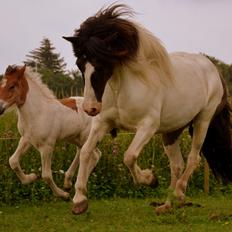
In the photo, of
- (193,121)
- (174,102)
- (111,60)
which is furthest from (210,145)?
(111,60)

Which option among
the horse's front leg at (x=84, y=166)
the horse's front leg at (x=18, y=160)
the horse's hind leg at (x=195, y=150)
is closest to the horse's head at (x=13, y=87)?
the horse's front leg at (x=18, y=160)

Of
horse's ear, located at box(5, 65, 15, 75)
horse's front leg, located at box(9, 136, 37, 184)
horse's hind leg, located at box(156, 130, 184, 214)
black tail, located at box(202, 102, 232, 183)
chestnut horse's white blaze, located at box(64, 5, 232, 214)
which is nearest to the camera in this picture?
chestnut horse's white blaze, located at box(64, 5, 232, 214)

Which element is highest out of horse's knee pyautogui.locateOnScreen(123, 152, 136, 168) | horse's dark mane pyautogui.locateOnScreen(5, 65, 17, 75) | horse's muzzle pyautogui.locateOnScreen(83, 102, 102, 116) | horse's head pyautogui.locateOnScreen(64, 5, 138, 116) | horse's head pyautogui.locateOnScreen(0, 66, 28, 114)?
horse's head pyautogui.locateOnScreen(64, 5, 138, 116)

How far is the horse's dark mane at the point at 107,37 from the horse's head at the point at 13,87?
240cm

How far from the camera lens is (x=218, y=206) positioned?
9.53 metres

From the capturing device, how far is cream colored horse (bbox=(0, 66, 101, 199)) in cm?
907

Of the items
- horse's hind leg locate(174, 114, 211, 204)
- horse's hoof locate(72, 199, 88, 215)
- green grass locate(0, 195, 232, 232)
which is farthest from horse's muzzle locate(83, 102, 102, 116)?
horse's hind leg locate(174, 114, 211, 204)

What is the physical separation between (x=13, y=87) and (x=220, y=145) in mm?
3146

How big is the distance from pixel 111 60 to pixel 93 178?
4.68 m

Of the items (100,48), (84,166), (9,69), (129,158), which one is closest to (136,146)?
(129,158)

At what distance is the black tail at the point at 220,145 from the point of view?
8.94 m

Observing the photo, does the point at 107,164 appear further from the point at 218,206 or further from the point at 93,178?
the point at 218,206

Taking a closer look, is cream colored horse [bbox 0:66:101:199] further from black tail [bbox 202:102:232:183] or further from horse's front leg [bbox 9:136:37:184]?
black tail [bbox 202:102:232:183]

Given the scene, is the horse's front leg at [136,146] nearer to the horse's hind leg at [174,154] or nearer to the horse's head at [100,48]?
the horse's head at [100,48]
